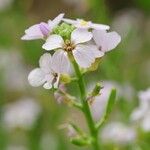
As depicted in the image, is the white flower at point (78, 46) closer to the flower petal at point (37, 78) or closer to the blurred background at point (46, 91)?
the flower petal at point (37, 78)

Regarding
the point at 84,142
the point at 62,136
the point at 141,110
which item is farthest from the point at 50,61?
the point at 62,136

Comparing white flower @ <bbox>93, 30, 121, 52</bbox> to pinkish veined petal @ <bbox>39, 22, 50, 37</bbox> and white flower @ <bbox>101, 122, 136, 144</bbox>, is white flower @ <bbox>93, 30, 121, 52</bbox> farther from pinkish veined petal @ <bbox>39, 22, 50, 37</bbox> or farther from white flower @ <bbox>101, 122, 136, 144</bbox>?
white flower @ <bbox>101, 122, 136, 144</bbox>

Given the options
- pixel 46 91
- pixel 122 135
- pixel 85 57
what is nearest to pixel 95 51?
pixel 85 57

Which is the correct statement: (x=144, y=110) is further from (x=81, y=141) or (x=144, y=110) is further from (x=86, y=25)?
(x=86, y=25)

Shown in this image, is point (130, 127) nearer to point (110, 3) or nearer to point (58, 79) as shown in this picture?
point (58, 79)

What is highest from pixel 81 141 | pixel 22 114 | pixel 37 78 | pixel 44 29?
pixel 22 114
